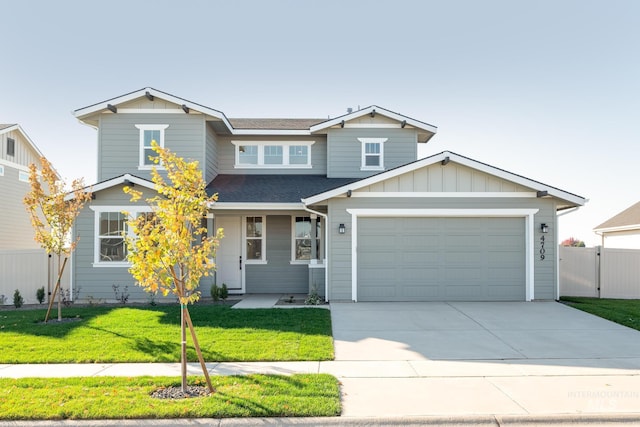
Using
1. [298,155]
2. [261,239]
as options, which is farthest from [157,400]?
[298,155]

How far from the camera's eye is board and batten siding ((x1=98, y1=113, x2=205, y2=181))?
47.3 ft

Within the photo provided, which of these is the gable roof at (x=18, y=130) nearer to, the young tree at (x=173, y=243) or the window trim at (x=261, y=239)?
the window trim at (x=261, y=239)

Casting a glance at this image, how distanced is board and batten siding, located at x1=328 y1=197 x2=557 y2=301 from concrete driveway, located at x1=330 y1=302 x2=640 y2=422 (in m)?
1.19

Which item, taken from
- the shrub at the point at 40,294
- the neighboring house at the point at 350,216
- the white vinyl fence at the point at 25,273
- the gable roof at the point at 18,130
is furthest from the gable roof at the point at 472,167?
the gable roof at the point at 18,130

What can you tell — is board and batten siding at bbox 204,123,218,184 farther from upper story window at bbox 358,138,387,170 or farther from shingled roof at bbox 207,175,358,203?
upper story window at bbox 358,138,387,170

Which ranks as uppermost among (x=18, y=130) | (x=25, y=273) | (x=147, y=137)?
(x=18, y=130)

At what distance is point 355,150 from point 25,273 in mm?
11604

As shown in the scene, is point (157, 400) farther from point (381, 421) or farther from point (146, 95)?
point (146, 95)

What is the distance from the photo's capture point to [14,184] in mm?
19781

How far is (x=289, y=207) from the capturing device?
506 inches

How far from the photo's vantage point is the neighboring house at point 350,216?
11828 mm

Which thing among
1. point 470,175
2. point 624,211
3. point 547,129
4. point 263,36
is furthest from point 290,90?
point 624,211

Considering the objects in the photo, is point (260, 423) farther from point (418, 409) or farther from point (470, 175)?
point (470, 175)

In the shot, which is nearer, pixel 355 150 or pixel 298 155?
pixel 355 150
